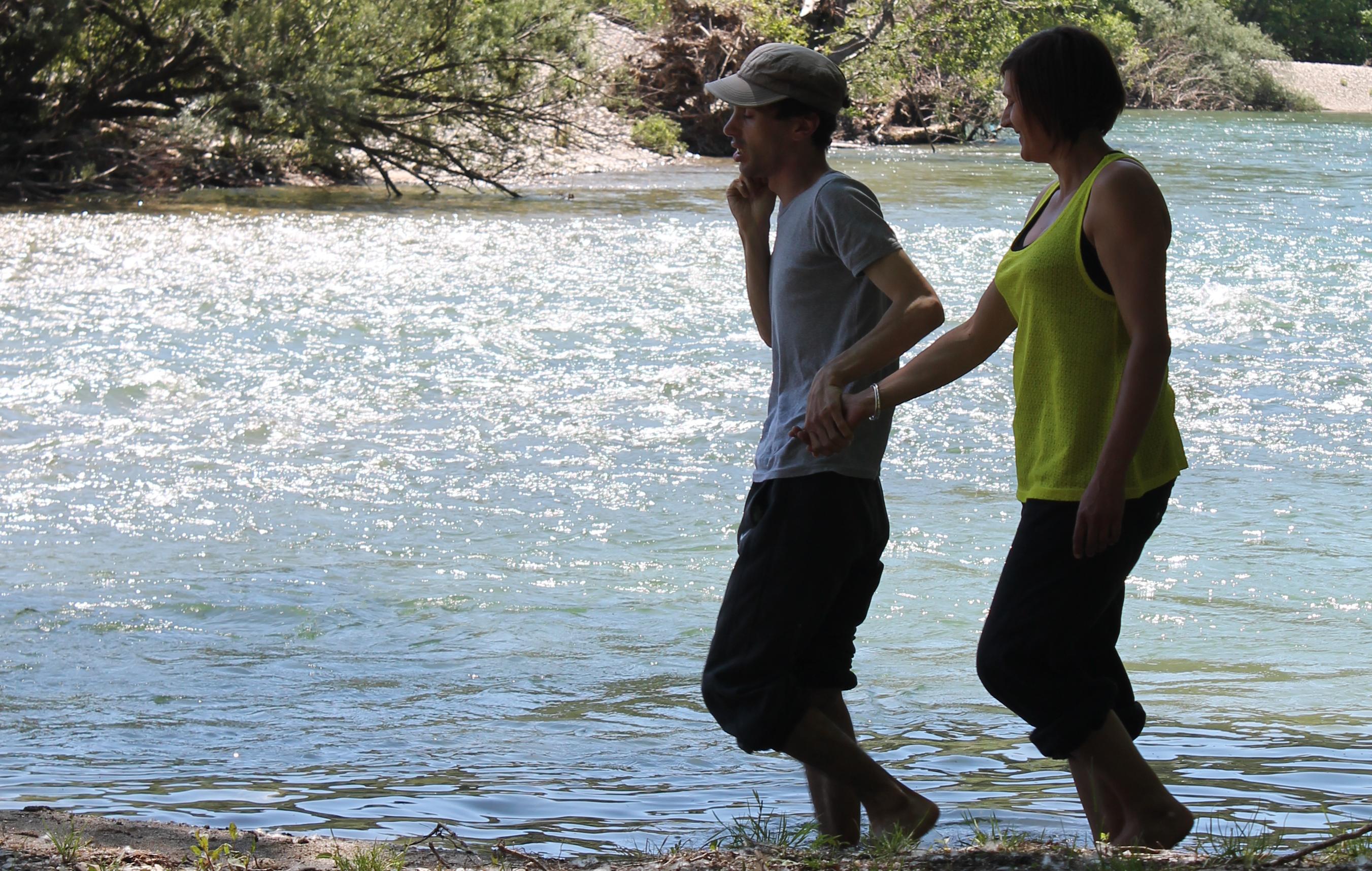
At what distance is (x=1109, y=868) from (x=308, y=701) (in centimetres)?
285

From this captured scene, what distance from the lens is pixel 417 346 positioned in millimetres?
11508

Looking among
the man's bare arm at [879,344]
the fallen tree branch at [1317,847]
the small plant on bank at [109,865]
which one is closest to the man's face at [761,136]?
the man's bare arm at [879,344]

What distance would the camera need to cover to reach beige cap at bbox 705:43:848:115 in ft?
11.2

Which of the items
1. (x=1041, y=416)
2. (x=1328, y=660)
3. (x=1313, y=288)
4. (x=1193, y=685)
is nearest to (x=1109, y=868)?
(x=1041, y=416)

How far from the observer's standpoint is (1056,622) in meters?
3.10

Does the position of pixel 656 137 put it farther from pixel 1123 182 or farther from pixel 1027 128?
pixel 1123 182

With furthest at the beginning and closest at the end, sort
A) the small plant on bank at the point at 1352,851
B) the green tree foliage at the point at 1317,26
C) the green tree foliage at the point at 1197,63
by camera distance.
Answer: the green tree foliage at the point at 1317,26 → the green tree foliage at the point at 1197,63 → the small plant on bank at the point at 1352,851

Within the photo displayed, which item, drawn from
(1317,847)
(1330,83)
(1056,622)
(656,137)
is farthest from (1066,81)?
(1330,83)

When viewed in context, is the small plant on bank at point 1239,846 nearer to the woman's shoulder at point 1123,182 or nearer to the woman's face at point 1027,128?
the woman's shoulder at point 1123,182

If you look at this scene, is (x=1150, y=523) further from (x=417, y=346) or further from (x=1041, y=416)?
(x=417, y=346)

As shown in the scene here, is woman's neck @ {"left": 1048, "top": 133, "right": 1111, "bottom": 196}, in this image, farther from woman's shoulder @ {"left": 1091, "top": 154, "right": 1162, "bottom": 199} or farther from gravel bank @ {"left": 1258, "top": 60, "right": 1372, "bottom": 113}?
gravel bank @ {"left": 1258, "top": 60, "right": 1372, "bottom": 113}

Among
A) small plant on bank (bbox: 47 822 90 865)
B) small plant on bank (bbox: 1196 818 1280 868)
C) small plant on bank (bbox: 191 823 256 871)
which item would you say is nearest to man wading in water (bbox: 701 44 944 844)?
small plant on bank (bbox: 1196 818 1280 868)

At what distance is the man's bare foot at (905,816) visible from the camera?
341 cm

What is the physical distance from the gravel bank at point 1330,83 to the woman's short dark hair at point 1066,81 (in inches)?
2098
